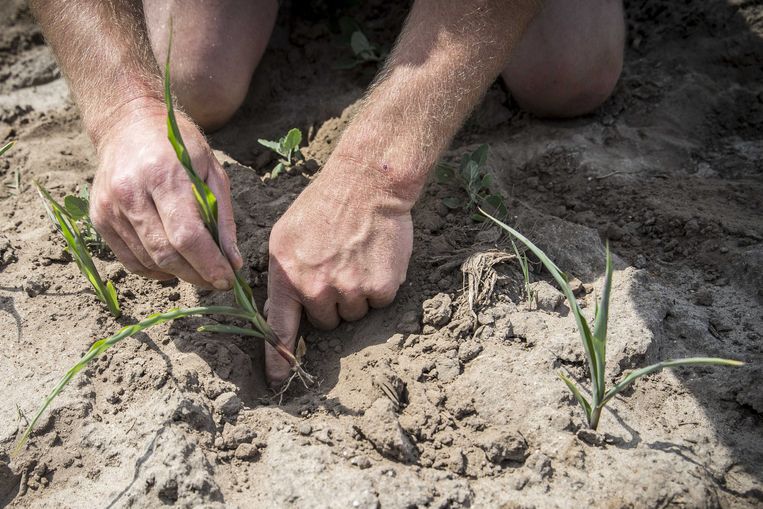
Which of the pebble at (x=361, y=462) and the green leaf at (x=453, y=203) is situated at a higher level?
the green leaf at (x=453, y=203)

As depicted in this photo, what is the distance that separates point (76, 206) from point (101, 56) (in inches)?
15.8

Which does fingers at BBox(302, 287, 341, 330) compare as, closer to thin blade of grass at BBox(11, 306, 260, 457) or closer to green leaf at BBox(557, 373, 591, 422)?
thin blade of grass at BBox(11, 306, 260, 457)

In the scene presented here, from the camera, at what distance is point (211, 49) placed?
7.75 feet

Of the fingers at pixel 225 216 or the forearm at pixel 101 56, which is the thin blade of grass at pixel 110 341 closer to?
the fingers at pixel 225 216

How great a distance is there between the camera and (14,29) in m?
2.95

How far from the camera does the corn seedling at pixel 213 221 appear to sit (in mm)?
1265

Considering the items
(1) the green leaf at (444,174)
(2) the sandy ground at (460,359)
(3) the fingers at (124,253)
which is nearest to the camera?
(2) the sandy ground at (460,359)

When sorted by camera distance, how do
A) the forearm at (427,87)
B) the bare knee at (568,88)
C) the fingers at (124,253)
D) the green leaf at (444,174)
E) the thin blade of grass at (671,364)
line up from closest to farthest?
the thin blade of grass at (671,364) < the fingers at (124,253) < the forearm at (427,87) < the green leaf at (444,174) < the bare knee at (568,88)

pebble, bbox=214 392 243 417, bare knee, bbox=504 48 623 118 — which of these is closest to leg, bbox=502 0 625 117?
bare knee, bbox=504 48 623 118

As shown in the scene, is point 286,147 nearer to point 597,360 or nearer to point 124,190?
point 124,190

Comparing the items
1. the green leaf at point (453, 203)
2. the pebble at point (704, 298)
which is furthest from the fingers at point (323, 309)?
the pebble at point (704, 298)

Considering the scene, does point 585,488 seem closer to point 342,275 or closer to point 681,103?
point 342,275

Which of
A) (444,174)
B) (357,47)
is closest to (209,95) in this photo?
(357,47)

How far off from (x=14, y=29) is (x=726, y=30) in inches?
111
